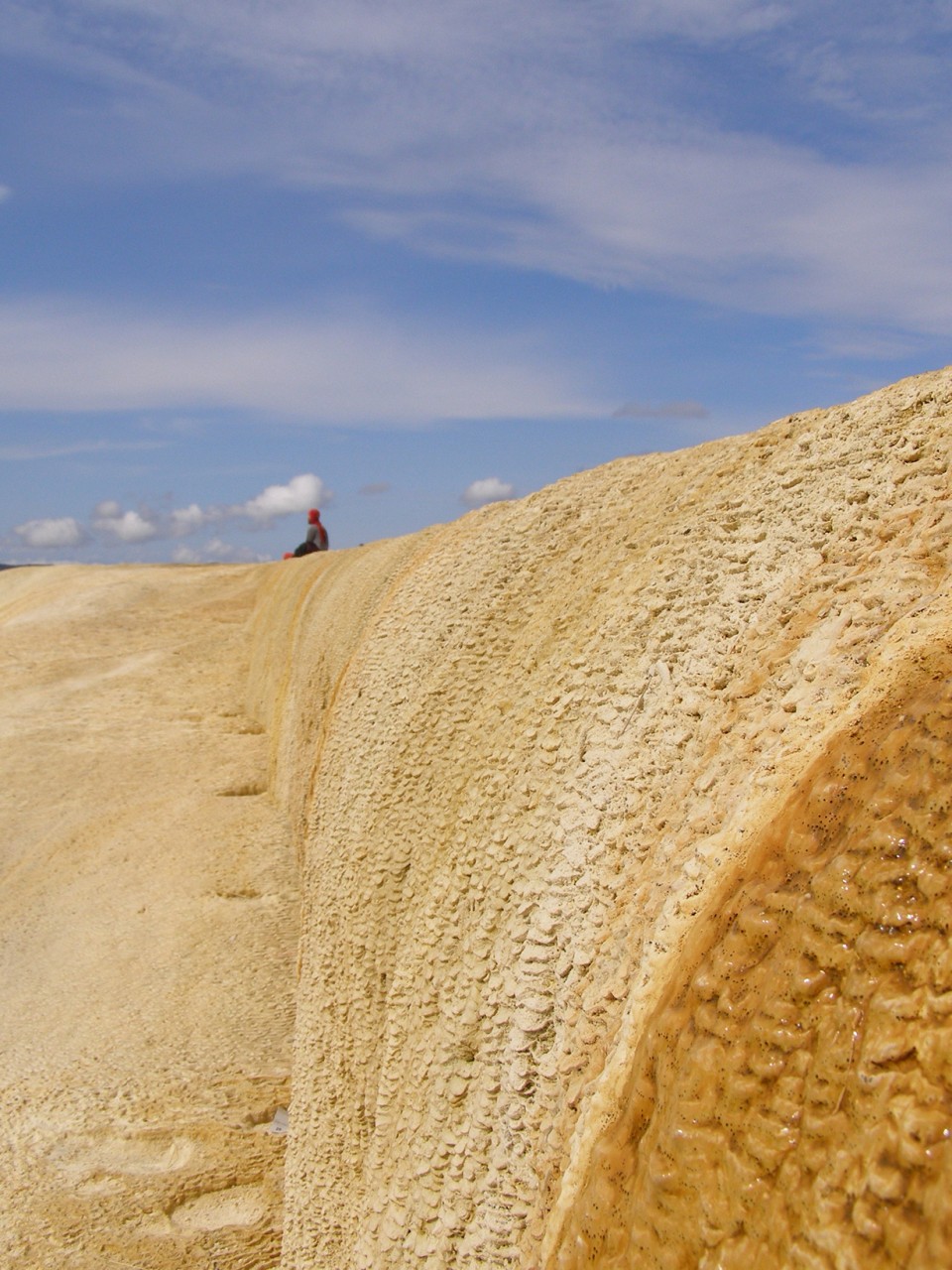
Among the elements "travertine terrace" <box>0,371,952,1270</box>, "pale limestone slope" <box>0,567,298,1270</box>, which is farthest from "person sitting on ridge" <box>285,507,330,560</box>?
"travertine terrace" <box>0,371,952,1270</box>

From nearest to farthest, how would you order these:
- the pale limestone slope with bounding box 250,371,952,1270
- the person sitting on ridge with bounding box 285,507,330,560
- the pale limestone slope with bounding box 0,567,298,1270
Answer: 1. the pale limestone slope with bounding box 250,371,952,1270
2. the pale limestone slope with bounding box 0,567,298,1270
3. the person sitting on ridge with bounding box 285,507,330,560

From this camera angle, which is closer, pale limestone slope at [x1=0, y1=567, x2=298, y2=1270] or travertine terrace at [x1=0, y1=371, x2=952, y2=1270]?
travertine terrace at [x1=0, y1=371, x2=952, y2=1270]

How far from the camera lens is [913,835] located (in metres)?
1.61

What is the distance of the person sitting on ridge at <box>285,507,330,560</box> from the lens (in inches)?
497

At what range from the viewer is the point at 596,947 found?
2.27 meters

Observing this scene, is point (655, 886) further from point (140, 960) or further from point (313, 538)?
point (313, 538)

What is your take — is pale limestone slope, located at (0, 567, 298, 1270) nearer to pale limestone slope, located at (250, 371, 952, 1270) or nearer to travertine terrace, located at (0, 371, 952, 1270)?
travertine terrace, located at (0, 371, 952, 1270)

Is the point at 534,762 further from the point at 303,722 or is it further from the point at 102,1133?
the point at 303,722

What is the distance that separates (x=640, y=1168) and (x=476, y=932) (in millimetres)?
990

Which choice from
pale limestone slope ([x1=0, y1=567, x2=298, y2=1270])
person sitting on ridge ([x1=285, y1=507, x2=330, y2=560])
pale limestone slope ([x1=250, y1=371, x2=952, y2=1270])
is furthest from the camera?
person sitting on ridge ([x1=285, y1=507, x2=330, y2=560])

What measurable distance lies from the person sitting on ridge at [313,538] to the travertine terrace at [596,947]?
7239 millimetres

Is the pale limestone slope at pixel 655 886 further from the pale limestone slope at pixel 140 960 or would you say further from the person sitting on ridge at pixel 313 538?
the person sitting on ridge at pixel 313 538

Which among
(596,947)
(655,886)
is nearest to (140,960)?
(596,947)

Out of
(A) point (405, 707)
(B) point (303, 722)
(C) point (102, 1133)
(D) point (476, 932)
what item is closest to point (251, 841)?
(B) point (303, 722)
